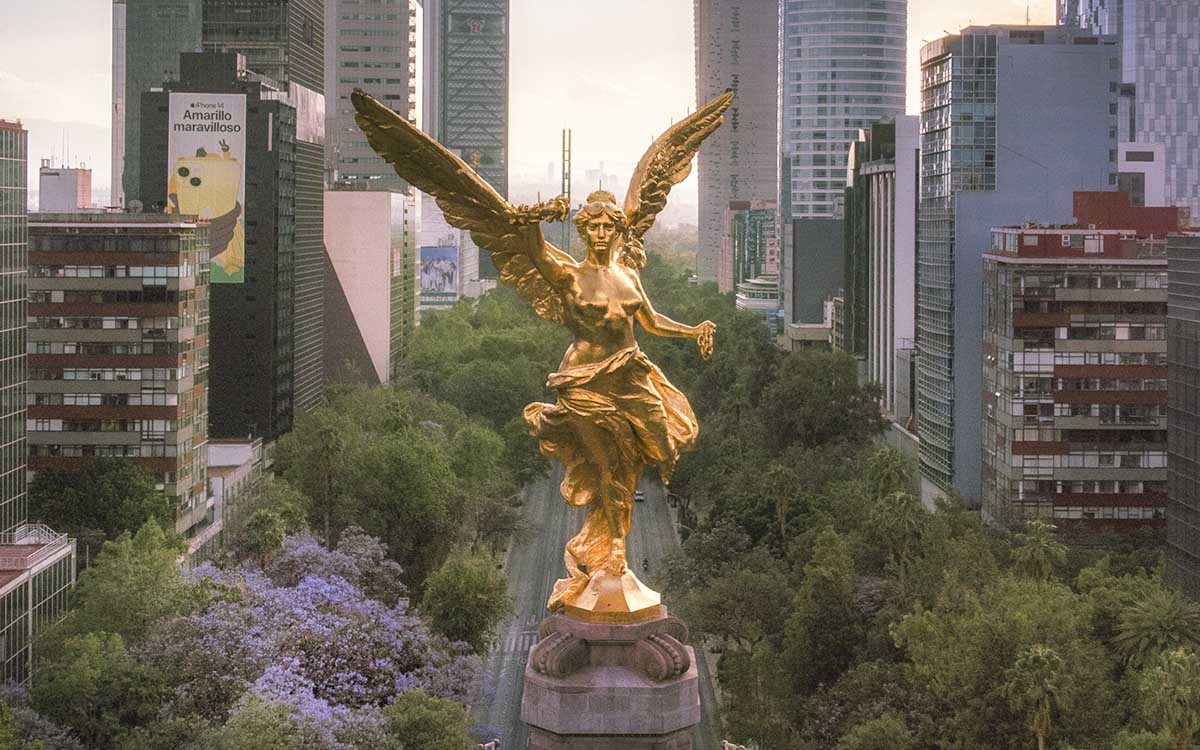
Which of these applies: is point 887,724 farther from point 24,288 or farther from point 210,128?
point 210,128

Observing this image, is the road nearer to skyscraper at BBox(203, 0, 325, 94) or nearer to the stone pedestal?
the stone pedestal

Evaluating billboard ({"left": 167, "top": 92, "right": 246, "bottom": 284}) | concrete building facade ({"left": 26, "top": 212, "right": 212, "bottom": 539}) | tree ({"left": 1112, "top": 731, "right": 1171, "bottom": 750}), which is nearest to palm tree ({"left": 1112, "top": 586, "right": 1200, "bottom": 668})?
tree ({"left": 1112, "top": 731, "right": 1171, "bottom": 750})

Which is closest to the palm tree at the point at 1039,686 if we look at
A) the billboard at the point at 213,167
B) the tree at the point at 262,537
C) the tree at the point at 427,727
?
the tree at the point at 427,727

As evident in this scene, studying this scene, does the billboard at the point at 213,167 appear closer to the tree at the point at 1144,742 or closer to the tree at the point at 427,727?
the tree at the point at 427,727

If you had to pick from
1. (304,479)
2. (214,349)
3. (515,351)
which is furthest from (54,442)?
(515,351)

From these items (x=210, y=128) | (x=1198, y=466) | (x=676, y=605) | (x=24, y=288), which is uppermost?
(x=210, y=128)

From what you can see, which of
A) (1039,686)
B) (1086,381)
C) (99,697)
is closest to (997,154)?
(1086,381)

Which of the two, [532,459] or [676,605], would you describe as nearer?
[676,605]
